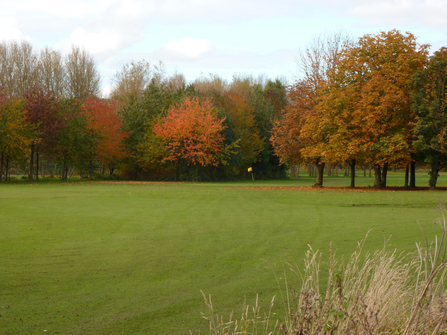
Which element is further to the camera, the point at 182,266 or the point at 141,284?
the point at 182,266

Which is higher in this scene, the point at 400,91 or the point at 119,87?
the point at 119,87

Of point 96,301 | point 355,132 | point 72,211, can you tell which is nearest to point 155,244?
point 96,301

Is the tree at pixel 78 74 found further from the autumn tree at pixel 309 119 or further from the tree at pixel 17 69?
the autumn tree at pixel 309 119

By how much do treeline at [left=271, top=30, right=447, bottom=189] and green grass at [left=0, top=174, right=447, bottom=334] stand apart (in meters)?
12.7

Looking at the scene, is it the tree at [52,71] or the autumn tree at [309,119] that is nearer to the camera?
the autumn tree at [309,119]

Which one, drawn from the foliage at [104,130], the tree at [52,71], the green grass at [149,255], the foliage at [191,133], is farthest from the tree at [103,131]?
the green grass at [149,255]

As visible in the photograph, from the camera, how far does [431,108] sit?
30422 millimetres

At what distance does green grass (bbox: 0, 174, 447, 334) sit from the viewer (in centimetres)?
613

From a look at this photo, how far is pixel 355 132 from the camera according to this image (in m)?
32.0

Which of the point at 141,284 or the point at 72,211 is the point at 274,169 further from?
the point at 141,284

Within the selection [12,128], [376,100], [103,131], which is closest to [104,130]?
[103,131]

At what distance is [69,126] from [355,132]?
28551 mm

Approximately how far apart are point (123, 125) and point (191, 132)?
9.37 m

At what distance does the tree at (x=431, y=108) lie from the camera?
3047 cm
